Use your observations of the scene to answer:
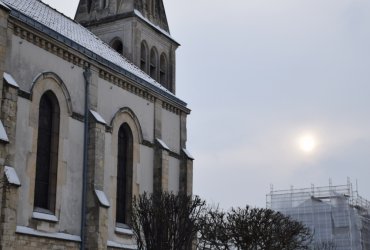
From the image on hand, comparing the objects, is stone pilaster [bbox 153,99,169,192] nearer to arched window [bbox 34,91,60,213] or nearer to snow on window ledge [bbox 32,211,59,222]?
arched window [bbox 34,91,60,213]

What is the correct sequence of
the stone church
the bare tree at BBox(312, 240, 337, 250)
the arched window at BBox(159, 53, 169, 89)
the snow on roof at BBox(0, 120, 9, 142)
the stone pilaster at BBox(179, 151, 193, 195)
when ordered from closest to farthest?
the snow on roof at BBox(0, 120, 9, 142) < the stone church < the stone pilaster at BBox(179, 151, 193, 195) < the arched window at BBox(159, 53, 169, 89) < the bare tree at BBox(312, 240, 337, 250)

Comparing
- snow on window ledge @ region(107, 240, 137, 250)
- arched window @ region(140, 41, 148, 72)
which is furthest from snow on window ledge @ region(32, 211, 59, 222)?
arched window @ region(140, 41, 148, 72)

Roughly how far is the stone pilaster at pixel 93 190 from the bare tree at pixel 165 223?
3590 mm

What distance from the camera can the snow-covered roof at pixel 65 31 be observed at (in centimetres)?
2251

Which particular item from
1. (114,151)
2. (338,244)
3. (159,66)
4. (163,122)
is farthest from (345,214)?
(114,151)

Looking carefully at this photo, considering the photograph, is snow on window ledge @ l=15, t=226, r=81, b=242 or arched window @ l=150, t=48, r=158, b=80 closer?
snow on window ledge @ l=15, t=226, r=81, b=242

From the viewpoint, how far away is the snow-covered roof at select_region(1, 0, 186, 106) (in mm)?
22511

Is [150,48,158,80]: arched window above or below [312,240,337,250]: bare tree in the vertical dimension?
above

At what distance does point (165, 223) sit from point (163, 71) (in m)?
21.2

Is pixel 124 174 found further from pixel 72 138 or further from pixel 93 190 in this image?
pixel 72 138

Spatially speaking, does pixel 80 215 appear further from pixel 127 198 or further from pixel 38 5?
pixel 38 5

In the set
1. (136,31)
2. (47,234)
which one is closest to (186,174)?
(136,31)

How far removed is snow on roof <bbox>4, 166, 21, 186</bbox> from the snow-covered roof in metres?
5.84

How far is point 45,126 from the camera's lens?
22438mm
